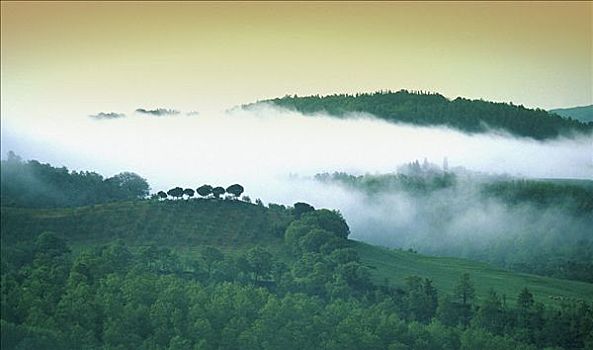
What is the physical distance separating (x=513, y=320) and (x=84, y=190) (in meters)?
11.5

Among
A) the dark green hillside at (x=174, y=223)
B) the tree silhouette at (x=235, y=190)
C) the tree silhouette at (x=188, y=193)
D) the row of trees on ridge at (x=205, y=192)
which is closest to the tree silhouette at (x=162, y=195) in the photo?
the row of trees on ridge at (x=205, y=192)

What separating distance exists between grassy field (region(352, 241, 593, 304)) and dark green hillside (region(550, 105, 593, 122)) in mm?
5551

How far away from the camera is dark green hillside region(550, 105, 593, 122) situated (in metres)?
30.8

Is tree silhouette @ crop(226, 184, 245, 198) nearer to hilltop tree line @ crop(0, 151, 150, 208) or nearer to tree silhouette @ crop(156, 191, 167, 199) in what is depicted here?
tree silhouette @ crop(156, 191, 167, 199)

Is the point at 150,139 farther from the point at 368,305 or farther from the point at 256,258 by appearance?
Result: the point at 368,305

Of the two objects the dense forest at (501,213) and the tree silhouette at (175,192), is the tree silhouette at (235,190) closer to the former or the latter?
the tree silhouette at (175,192)

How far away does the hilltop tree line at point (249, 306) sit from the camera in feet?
64.8

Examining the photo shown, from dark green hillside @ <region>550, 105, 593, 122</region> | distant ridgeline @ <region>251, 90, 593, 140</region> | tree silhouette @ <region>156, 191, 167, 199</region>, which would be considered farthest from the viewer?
distant ridgeline @ <region>251, 90, 593, 140</region>

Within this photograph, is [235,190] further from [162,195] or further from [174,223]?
[174,223]

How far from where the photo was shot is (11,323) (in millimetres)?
18594

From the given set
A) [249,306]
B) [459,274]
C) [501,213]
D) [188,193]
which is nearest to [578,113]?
[501,213]

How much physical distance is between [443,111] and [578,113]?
7633 mm

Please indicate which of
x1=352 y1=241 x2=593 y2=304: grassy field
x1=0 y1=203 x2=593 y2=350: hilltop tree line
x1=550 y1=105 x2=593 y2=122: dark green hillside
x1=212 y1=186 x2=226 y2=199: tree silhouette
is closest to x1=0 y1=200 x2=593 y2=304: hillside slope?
x1=352 y1=241 x2=593 y2=304: grassy field

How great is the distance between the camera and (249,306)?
21438 millimetres
